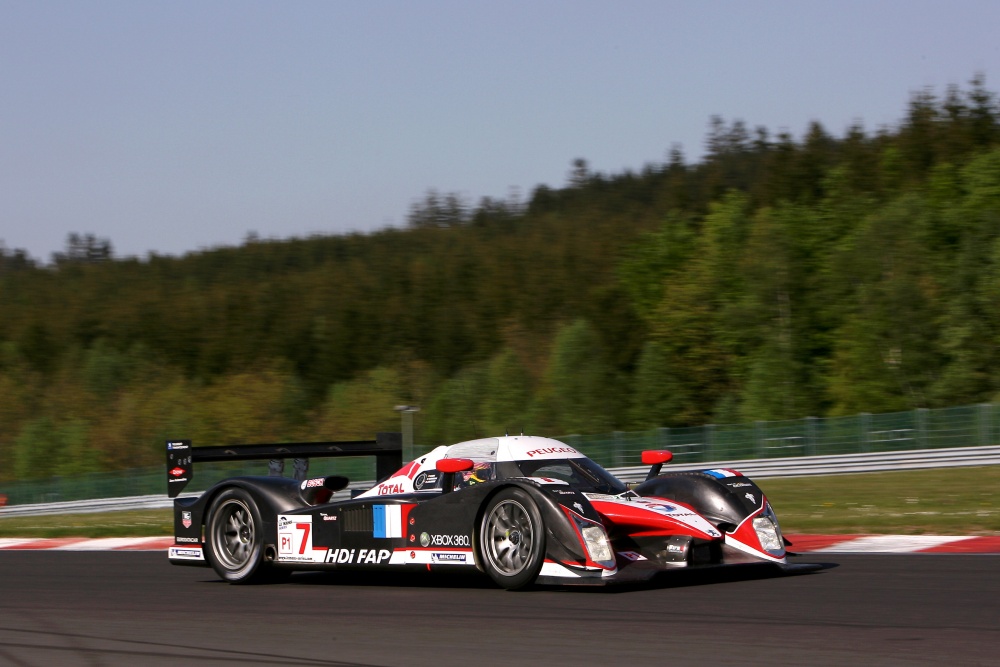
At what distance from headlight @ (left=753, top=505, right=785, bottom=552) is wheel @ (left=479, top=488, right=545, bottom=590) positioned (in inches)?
66.9

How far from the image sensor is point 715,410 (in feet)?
161

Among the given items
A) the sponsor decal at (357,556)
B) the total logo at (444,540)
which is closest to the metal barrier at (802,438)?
the sponsor decal at (357,556)

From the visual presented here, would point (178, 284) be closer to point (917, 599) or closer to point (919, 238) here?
point (919, 238)

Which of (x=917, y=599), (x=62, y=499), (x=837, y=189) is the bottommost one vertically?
(x=62, y=499)

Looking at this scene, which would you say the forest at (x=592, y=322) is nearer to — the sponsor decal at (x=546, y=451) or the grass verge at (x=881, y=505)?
the grass verge at (x=881, y=505)

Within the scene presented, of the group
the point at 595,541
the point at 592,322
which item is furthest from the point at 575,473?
the point at 592,322

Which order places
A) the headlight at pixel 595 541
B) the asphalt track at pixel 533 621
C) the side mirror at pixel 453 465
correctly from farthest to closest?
Answer: 1. the side mirror at pixel 453 465
2. the headlight at pixel 595 541
3. the asphalt track at pixel 533 621

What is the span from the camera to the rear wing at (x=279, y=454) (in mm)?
9734

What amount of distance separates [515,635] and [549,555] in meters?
1.65

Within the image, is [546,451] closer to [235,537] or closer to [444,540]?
[444,540]

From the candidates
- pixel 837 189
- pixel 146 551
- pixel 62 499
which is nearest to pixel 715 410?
pixel 837 189

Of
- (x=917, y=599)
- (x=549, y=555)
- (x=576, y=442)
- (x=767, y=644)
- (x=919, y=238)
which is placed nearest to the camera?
(x=767, y=644)

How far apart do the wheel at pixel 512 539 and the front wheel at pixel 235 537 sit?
2.38 meters

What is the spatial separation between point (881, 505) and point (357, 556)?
10929mm
